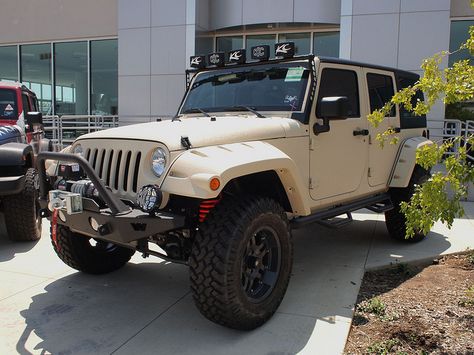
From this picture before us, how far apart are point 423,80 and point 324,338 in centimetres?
192

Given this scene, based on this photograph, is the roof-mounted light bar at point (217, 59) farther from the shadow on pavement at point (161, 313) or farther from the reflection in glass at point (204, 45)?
the reflection in glass at point (204, 45)

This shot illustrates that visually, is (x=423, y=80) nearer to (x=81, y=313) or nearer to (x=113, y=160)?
(x=113, y=160)

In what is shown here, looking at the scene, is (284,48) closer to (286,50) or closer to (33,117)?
(286,50)

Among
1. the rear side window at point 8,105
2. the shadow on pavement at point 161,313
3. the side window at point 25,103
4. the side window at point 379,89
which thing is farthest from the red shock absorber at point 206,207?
the side window at point 25,103

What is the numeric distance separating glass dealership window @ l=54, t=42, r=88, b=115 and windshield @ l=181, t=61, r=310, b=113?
403 inches

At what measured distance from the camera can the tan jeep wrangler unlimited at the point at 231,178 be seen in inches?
125

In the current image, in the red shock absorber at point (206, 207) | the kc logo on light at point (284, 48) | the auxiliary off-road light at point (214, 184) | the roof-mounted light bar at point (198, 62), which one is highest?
the kc logo on light at point (284, 48)

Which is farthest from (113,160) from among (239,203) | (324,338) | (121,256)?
(324,338)

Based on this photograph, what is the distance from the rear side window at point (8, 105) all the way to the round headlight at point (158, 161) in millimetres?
4824

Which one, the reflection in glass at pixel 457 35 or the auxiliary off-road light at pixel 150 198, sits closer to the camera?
the auxiliary off-road light at pixel 150 198

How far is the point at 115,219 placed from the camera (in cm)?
310

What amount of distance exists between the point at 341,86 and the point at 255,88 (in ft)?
2.95

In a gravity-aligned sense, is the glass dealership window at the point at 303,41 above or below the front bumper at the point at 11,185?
above

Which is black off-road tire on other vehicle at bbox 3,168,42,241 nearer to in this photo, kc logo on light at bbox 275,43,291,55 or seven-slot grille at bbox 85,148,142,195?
seven-slot grille at bbox 85,148,142,195
